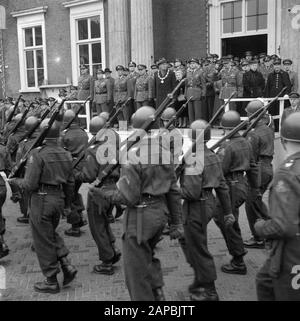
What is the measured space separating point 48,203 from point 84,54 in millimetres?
14543

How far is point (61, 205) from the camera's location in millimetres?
5211

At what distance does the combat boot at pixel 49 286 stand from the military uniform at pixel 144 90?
28.9 ft

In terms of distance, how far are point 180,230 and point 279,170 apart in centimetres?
150

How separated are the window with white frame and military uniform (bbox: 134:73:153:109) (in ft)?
24.9

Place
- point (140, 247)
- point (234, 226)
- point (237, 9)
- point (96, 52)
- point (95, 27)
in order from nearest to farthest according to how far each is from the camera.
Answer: point (140, 247) < point (234, 226) < point (237, 9) < point (95, 27) < point (96, 52)

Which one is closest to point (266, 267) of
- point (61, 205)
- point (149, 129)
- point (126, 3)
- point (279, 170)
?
point (279, 170)

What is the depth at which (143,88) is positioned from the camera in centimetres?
1347

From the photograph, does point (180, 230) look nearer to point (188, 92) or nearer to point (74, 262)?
point (74, 262)

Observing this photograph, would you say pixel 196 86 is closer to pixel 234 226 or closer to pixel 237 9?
pixel 237 9

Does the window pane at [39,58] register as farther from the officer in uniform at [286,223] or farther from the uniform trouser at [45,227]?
the officer in uniform at [286,223]

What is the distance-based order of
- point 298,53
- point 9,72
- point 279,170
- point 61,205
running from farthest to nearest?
point 9,72 < point 298,53 < point 61,205 < point 279,170

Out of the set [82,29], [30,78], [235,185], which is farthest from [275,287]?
[30,78]

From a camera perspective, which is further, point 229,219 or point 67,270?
point 67,270

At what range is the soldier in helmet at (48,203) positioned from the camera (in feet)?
16.4
